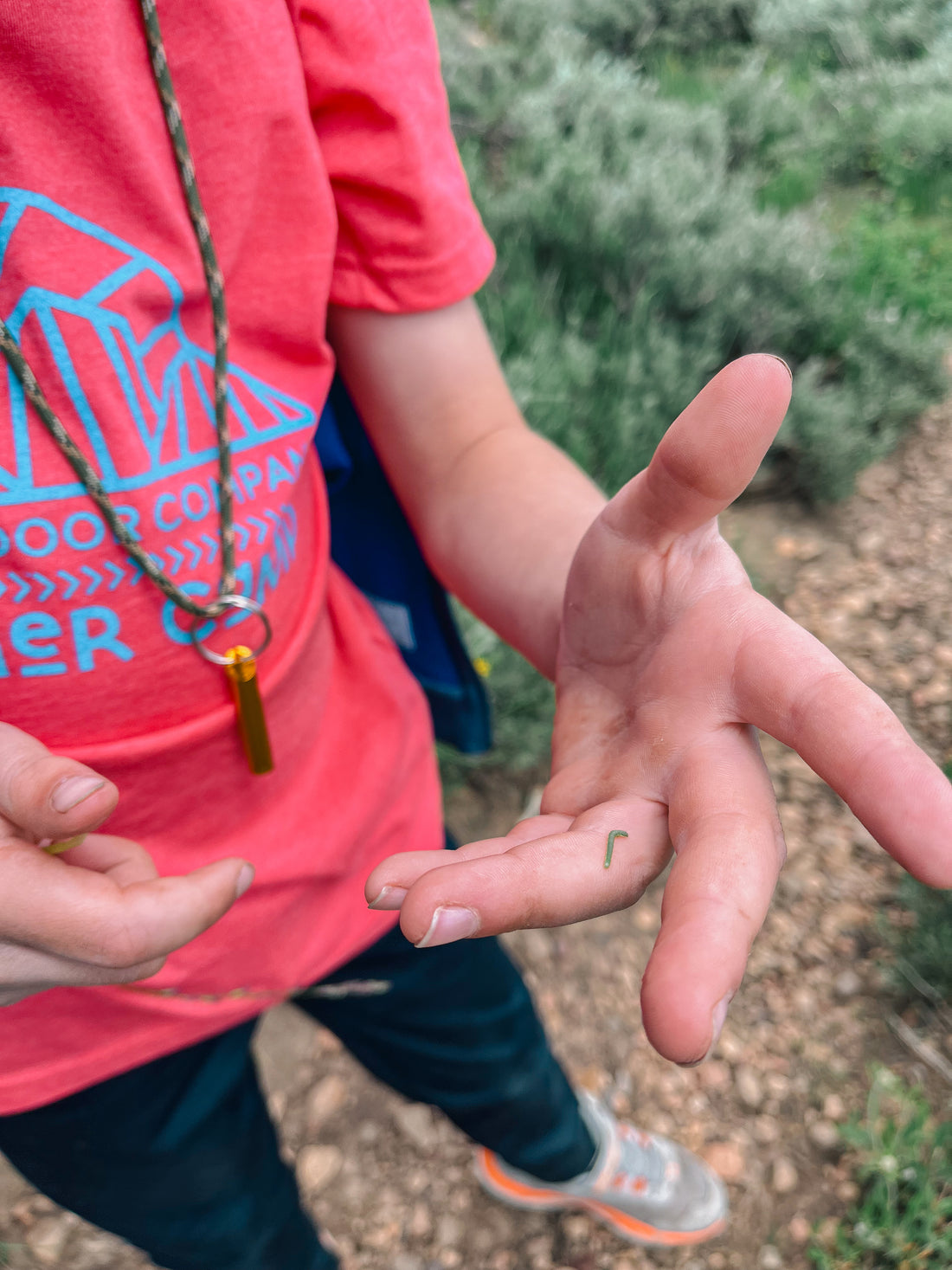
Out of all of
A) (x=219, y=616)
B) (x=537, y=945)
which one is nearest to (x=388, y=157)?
(x=219, y=616)

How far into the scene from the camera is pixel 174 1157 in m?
0.97

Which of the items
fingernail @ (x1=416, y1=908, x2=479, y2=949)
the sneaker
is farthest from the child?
the sneaker

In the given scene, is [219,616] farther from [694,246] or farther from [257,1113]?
[694,246]

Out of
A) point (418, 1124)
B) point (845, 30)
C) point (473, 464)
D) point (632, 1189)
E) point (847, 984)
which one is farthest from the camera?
point (845, 30)

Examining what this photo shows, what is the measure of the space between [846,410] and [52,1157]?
2897mm

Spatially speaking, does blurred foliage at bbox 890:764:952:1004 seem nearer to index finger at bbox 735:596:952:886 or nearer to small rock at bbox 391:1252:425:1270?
small rock at bbox 391:1252:425:1270

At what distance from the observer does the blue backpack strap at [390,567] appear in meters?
1.15

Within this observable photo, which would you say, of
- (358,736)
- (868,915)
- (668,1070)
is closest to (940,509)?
(868,915)

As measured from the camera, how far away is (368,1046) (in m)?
1.21

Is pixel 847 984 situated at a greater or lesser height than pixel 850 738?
lesser

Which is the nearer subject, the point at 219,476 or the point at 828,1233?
the point at 219,476

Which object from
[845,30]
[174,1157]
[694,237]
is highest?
[845,30]

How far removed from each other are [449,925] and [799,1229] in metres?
1.60

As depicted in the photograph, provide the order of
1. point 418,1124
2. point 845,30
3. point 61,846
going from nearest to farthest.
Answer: point 61,846 < point 418,1124 < point 845,30
